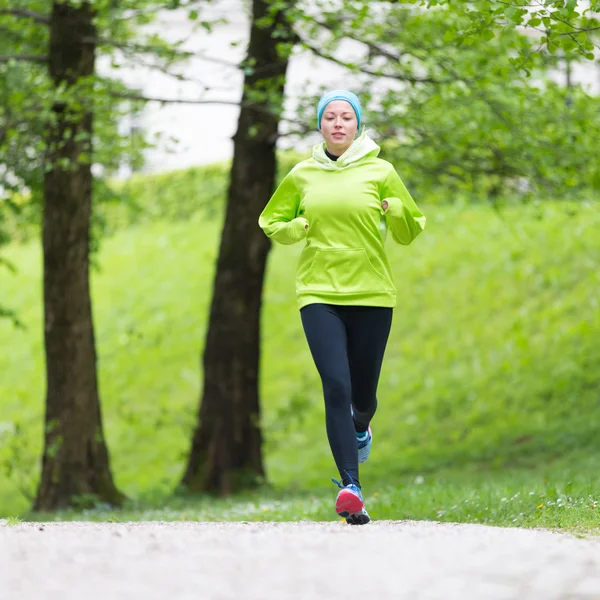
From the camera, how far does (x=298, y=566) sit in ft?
14.1

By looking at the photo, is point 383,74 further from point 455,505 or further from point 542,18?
point 455,505

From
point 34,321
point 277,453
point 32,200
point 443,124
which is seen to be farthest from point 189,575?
point 34,321

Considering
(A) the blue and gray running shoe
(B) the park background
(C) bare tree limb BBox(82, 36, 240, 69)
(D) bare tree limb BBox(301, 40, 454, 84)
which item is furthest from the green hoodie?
(D) bare tree limb BBox(301, 40, 454, 84)

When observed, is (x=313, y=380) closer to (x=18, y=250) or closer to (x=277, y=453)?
(x=277, y=453)

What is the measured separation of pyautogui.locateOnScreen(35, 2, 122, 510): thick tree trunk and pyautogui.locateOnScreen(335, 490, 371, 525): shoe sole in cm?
611

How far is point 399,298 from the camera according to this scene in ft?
68.7

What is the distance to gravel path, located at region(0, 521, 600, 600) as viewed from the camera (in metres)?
3.94

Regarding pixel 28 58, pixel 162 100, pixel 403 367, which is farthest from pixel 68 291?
pixel 403 367

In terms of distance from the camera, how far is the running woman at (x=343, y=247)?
6.23 metres

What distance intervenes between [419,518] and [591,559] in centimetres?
338

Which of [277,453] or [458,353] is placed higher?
[458,353]

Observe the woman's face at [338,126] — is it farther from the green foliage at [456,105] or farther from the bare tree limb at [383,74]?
the bare tree limb at [383,74]

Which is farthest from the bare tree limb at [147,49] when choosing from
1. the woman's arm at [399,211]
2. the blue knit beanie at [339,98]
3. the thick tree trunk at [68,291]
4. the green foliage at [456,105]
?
the woman's arm at [399,211]

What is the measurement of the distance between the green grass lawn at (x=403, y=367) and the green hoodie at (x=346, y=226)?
10.8 feet
